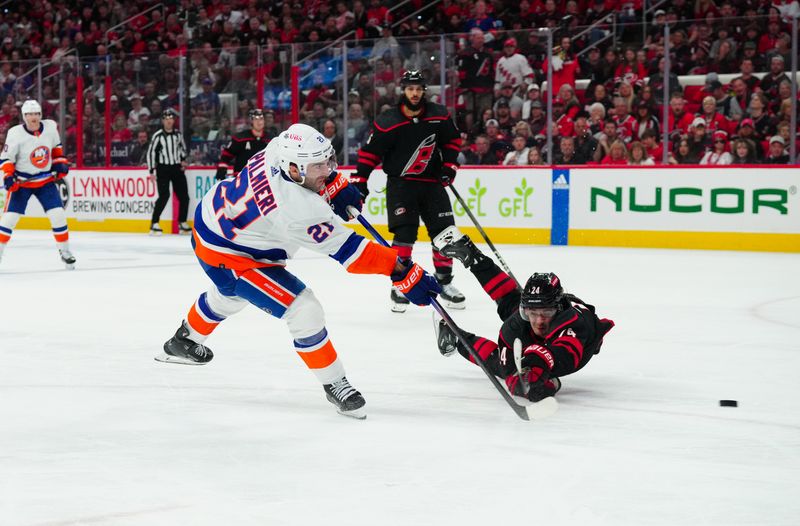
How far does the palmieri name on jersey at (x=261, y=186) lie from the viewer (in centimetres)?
354

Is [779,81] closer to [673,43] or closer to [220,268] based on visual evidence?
[673,43]

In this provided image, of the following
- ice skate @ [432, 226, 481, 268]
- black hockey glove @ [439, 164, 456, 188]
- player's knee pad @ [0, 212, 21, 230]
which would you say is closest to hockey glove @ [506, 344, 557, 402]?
ice skate @ [432, 226, 481, 268]

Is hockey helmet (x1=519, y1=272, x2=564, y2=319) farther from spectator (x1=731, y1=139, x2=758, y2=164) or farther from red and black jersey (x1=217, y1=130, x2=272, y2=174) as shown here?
red and black jersey (x1=217, y1=130, x2=272, y2=174)

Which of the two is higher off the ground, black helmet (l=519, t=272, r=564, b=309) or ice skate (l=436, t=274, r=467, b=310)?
black helmet (l=519, t=272, r=564, b=309)

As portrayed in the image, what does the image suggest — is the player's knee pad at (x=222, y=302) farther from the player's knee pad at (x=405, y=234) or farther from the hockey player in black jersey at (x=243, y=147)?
the hockey player in black jersey at (x=243, y=147)

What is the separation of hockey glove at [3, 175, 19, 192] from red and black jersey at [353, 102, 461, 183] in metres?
3.45

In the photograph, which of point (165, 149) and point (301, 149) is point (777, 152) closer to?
point (165, 149)

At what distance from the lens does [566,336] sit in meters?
3.80

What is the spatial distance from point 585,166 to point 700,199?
3.98 feet

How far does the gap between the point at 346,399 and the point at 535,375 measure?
2.09 ft

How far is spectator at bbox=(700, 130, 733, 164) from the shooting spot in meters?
10.2

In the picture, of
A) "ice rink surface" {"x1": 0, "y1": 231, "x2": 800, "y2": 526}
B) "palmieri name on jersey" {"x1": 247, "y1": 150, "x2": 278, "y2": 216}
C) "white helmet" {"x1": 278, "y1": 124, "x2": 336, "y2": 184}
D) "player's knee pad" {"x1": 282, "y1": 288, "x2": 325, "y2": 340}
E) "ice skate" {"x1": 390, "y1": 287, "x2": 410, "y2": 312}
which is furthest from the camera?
"ice skate" {"x1": 390, "y1": 287, "x2": 410, "y2": 312}

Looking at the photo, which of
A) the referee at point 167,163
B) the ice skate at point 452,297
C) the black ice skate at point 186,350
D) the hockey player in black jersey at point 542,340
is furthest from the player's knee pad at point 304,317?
the referee at point 167,163

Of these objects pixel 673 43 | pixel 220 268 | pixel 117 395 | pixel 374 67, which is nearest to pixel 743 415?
pixel 220 268
